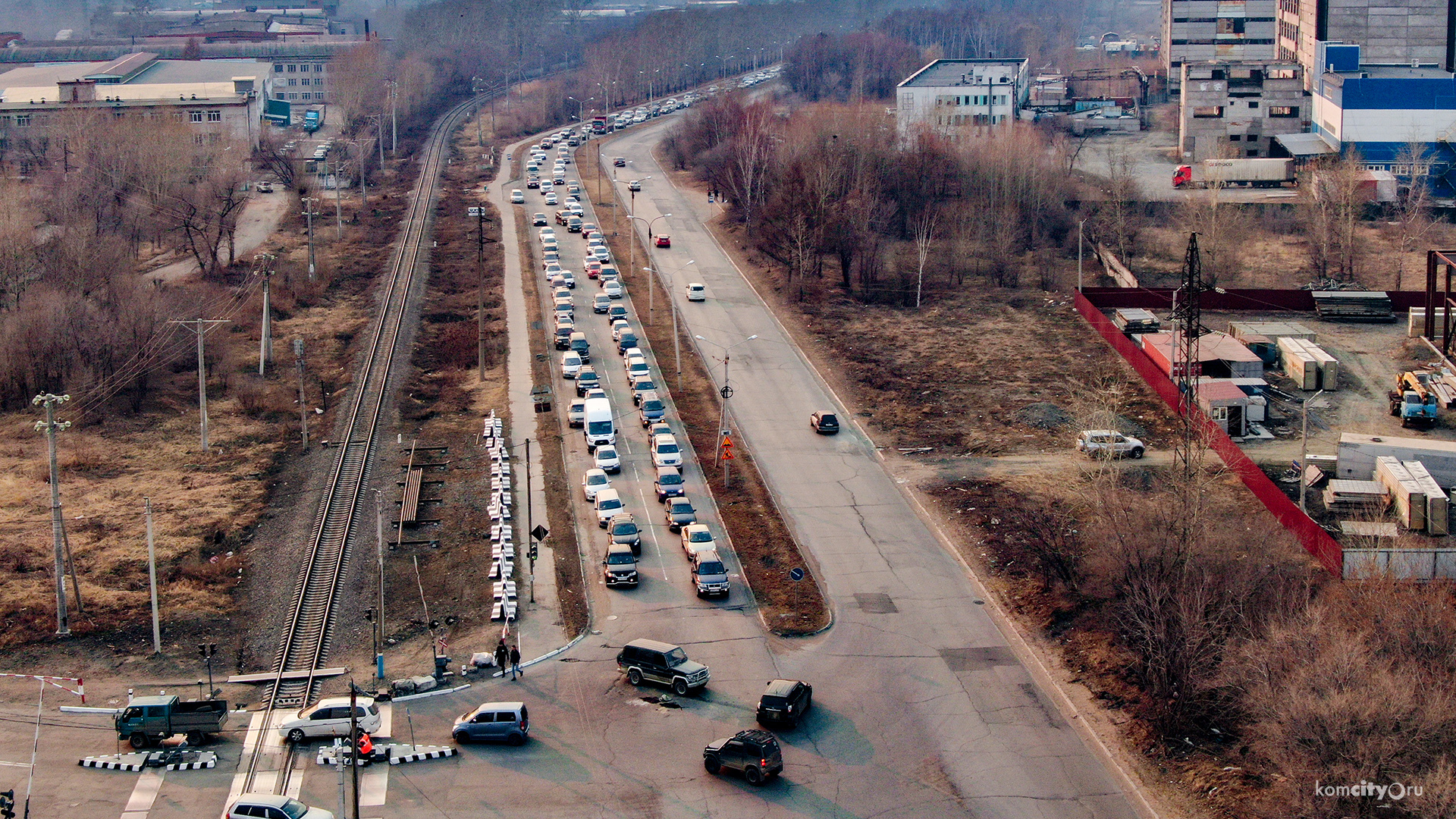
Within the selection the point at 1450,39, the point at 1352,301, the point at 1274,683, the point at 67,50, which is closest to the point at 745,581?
the point at 1274,683

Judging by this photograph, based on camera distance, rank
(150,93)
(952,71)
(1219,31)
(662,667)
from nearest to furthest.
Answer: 1. (662,667)
2. (952,71)
3. (150,93)
4. (1219,31)

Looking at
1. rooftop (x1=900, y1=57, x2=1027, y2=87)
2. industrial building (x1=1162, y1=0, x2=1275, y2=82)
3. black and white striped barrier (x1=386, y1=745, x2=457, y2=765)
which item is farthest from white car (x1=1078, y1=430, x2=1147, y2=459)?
industrial building (x1=1162, y1=0, x2=1275, y2=82)

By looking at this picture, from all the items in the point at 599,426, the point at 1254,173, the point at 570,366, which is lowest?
the point at 599,426

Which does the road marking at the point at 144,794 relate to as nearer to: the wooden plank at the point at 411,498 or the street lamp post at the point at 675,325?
the wooden plank at the point at 411,498

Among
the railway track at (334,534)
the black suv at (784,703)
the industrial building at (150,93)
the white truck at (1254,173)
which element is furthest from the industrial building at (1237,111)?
the black suv at (784,703)

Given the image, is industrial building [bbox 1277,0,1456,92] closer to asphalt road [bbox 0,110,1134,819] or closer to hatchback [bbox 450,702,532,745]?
asphalt road [bbox 0,110,1134,819]

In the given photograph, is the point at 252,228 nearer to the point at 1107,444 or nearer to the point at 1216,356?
the point at 1216,356

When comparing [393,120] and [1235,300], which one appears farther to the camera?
[393,120]

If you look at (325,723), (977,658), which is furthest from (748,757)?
(325,723)
